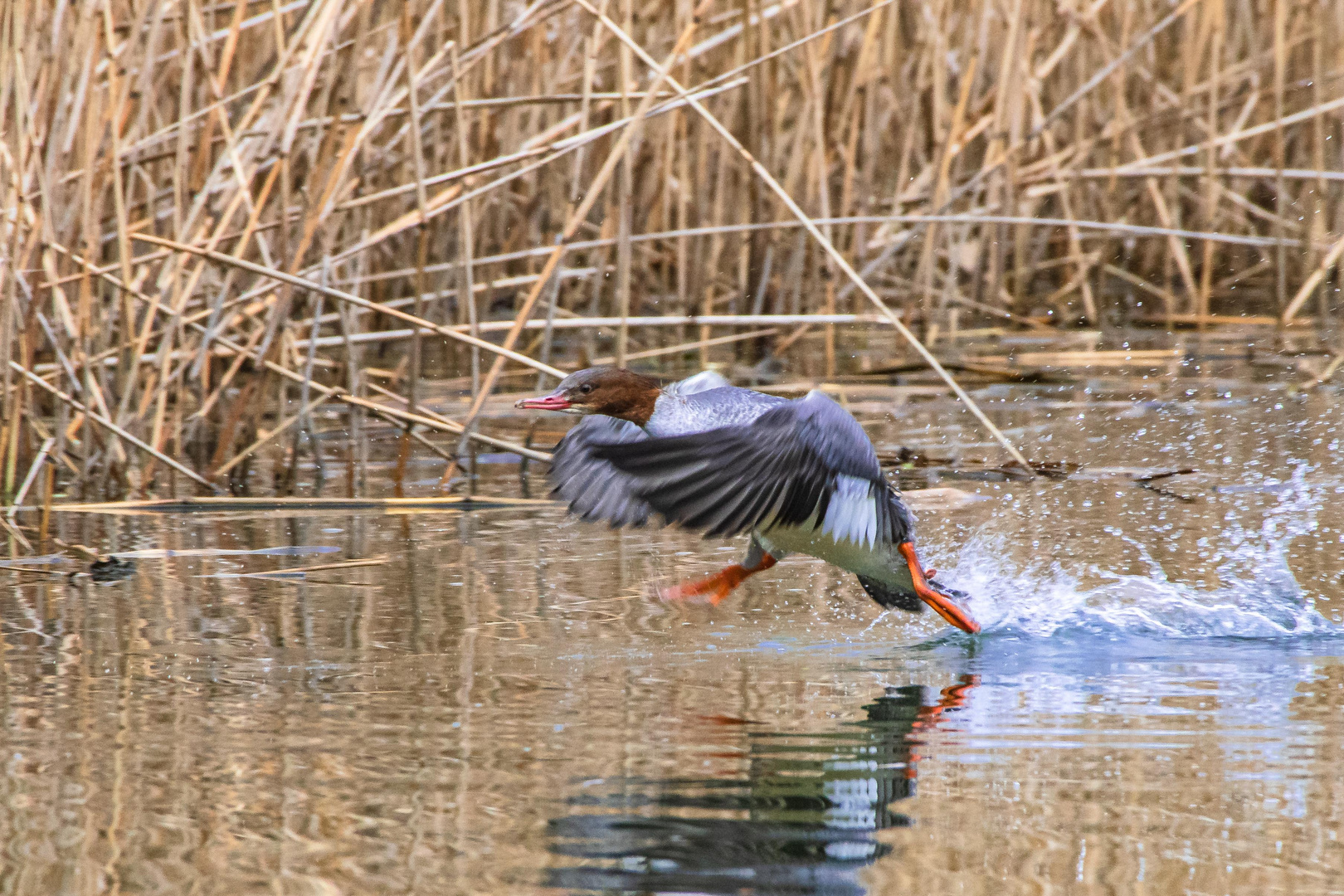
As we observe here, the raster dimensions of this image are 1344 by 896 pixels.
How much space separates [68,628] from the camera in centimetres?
337

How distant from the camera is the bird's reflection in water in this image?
6.63 feet

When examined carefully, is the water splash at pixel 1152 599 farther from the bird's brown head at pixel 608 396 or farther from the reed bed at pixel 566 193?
the bird's brown head at pixel 608 396

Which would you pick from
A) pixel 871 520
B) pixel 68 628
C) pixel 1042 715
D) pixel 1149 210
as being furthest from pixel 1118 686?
pixel 1149 210

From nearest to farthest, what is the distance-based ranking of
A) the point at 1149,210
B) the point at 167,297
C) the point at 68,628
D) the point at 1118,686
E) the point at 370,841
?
1. the point at 370,841
2. the point at 1118,686
3. the point at 68,628
4. the point at 167,297
5. the point at 1149,210

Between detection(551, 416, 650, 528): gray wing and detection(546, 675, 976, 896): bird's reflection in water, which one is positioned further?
detection(551, 416, 650, 528): gray wing

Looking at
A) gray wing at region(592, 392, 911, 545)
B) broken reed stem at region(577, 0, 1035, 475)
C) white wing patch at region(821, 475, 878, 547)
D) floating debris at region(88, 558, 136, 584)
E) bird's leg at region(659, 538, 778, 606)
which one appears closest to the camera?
gray wing at region(592, 392, 911, 545)

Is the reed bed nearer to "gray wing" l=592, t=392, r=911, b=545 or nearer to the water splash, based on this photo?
the water splash

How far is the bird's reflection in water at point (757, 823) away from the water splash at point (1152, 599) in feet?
3.58

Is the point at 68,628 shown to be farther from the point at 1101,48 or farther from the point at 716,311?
the point at 1101,48

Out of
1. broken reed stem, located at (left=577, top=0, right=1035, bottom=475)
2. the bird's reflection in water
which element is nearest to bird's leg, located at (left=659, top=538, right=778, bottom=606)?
broken reed stem, located at (left=577, top=0, right=1035, bottom=475)

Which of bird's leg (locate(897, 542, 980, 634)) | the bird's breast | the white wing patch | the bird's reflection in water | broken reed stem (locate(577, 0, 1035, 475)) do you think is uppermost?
broken reed stem (locate(577, 0, 1035, 475))

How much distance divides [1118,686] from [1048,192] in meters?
5.19

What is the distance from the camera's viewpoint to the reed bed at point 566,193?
4.85 meters

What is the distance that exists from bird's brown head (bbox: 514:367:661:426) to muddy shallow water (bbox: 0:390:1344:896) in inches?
15.5
